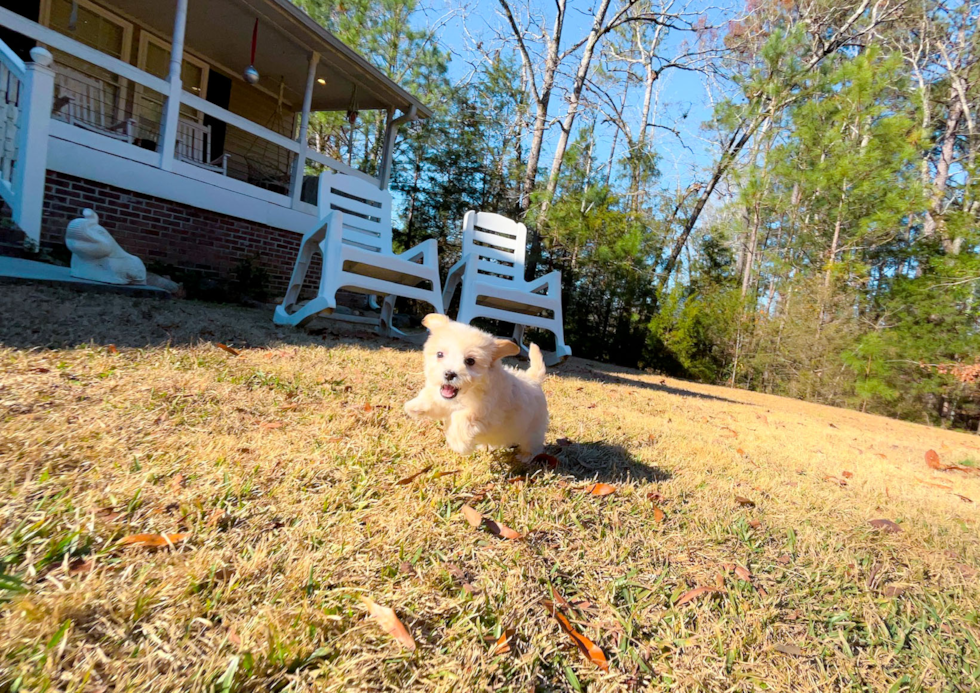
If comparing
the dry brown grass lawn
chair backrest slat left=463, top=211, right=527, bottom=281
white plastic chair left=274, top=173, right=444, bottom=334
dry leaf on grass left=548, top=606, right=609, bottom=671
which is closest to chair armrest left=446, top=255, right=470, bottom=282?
chair backrest slat left=463, top=211, right=527, bottom=281

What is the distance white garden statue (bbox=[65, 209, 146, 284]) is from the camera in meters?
4.44

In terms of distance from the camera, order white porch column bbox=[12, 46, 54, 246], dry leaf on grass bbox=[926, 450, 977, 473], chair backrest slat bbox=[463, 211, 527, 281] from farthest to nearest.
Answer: chair backrest slat bbox=[463, 211, 527, 281]
white porch column bbox=[12, 46, 54, 246]
dry leaf on grass bbox=[926, 450, 977, 473]

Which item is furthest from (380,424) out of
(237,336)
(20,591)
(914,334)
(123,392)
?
(914,334)

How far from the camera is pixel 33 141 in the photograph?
4234 millimetres

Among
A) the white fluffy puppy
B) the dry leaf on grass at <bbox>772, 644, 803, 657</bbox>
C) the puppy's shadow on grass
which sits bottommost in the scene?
the dry leaf on grass at <bbox>772, 644, 803, 657</bbox>

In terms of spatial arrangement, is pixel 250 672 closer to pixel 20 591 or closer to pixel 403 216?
pixel 20 591

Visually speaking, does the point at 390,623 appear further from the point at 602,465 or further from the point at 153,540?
the point at 602,465

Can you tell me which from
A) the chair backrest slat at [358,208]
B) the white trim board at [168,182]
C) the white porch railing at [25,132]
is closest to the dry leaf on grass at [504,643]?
the chair backrest slat at [358,208]

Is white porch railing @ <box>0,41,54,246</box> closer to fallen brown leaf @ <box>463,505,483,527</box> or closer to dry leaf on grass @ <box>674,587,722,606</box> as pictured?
fallen brown leaf @ <box>463,505,483,527</box>

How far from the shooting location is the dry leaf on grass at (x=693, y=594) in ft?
4.48

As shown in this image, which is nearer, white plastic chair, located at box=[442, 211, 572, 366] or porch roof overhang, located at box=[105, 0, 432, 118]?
white plastic chair, located at box=[442, 211, 572, 366]

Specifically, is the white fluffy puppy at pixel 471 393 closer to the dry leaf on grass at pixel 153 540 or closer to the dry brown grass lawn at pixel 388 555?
the dry brown grass lawn at pixel 388 555

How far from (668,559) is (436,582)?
0.78m

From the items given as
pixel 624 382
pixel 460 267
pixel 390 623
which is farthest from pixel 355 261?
pixel 390 623
